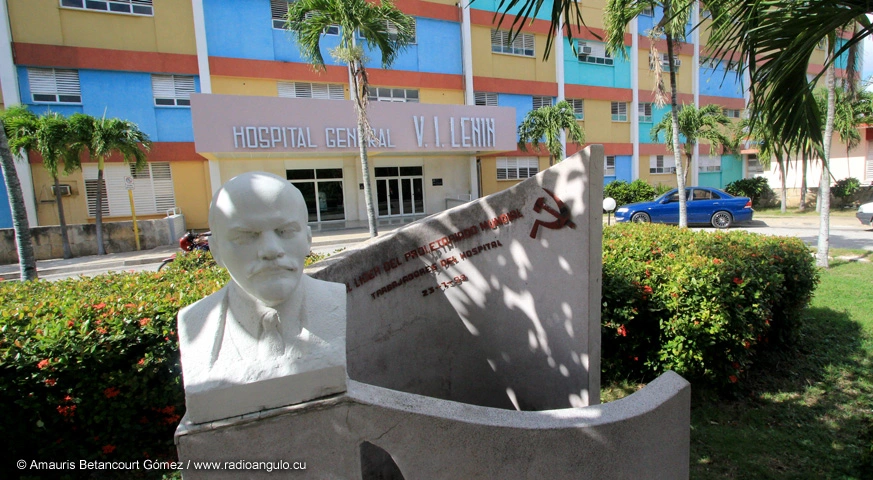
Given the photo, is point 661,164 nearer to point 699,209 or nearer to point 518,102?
point 518,102

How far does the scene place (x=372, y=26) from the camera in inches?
404

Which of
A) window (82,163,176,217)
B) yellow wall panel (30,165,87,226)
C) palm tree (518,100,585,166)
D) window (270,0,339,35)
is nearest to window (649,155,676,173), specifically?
palm tree (518,100,585,166)

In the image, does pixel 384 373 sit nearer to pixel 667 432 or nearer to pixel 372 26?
pixel 667 432

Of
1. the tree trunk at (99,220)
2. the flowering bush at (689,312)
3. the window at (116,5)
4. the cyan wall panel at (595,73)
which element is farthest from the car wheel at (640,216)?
the window at (116,5)

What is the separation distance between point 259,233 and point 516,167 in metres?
21.0

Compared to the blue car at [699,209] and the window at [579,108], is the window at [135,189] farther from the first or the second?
the window at [579,108]

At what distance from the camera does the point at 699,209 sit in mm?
16281

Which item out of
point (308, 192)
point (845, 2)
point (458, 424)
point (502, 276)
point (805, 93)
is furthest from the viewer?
point (308, 192)

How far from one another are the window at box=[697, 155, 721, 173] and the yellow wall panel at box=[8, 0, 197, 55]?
91.6 ft

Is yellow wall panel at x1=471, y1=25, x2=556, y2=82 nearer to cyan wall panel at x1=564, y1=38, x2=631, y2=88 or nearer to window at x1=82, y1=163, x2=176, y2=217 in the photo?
cyan wall panel at x1=564, y1=38, x2=631, y2=88

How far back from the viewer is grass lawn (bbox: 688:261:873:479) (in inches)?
125

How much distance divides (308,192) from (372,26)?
9.04 metres

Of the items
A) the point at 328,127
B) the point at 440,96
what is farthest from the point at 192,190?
the point at 440,96

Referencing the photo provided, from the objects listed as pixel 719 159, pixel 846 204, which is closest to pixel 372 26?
pixel 846 204
